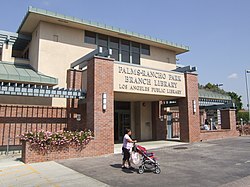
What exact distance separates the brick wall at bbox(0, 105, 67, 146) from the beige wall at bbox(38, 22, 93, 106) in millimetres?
991

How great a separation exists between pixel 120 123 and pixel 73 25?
893 cm

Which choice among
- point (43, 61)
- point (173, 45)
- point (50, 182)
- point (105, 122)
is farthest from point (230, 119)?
point (50, 182)

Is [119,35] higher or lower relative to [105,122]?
higher

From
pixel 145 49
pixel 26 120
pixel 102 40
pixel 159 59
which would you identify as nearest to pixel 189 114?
pixel 159 59

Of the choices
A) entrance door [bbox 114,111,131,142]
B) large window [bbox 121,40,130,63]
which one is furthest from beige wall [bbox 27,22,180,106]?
entrance door [bbox 114,111,131,142]

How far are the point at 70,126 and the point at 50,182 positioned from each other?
8.46 m

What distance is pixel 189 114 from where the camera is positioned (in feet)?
58.2

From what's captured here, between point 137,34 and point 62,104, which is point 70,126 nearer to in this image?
point 62,104

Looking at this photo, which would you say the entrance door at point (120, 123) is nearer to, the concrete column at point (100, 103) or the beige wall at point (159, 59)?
the beige wall at point (159, 59)

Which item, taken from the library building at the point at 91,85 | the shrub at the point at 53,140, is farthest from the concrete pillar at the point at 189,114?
the shrub at the point at 53,140

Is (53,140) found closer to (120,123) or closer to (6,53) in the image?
(6,53)

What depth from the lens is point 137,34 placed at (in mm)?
20141

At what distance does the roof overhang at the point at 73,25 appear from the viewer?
1592cm

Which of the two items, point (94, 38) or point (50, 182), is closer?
point (50, 182)
